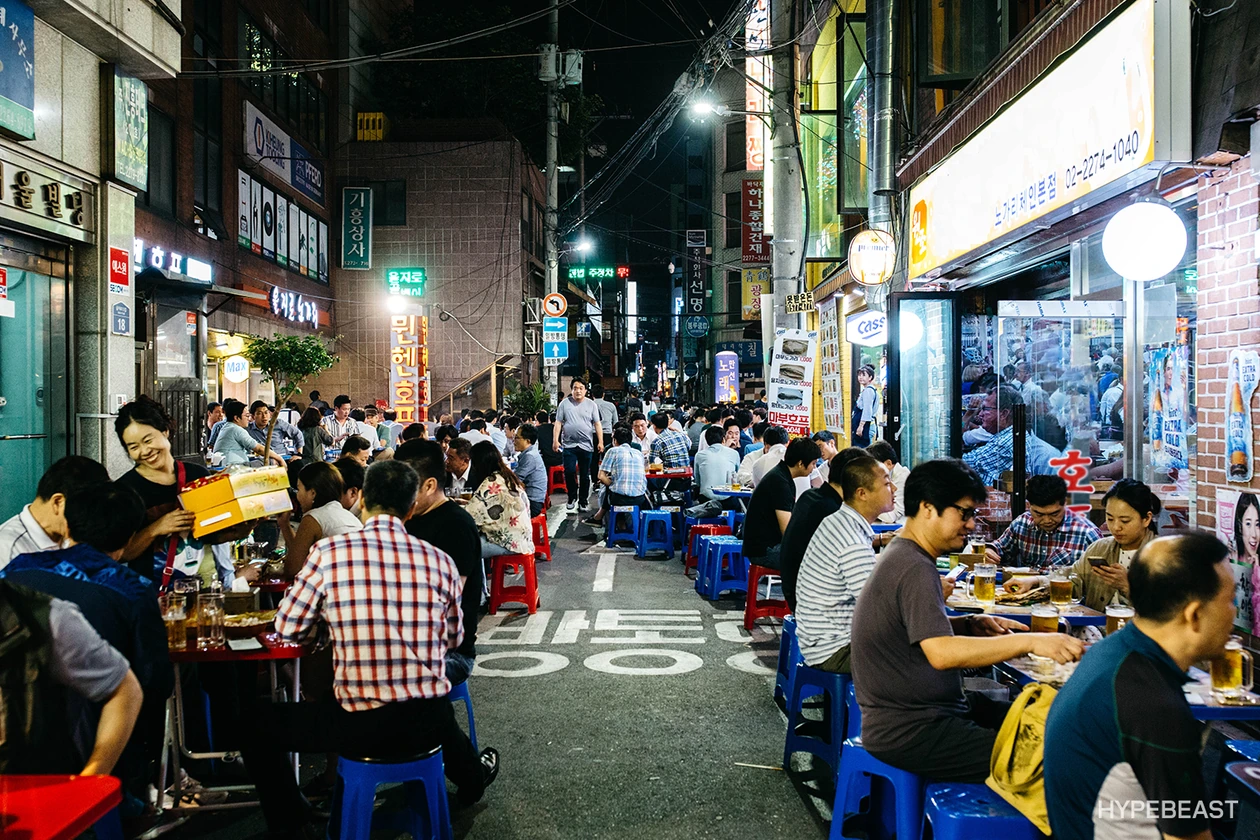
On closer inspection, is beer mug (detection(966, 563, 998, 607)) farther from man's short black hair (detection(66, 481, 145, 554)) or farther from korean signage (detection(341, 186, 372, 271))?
korean signage (detection(341, 186, 372, 271))

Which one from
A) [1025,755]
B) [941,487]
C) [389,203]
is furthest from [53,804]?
[389,203]

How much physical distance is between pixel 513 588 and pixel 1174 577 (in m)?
7.69

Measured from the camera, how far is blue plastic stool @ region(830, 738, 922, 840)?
371cm

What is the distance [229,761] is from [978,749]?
168 inches

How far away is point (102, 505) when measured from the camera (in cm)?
357

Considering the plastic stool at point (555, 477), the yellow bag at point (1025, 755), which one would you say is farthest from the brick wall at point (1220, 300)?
the plastic stool at point (555, 477)

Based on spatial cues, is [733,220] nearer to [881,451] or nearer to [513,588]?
[513,588]

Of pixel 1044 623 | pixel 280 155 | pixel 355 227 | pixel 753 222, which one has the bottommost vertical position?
pixel 1044 623

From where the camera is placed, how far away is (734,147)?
180 ft

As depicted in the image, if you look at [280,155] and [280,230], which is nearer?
[280,155]

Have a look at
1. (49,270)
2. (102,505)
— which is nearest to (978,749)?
(102,505)

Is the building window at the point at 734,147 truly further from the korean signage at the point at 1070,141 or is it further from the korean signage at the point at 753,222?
the korean signage at the point at 1070,141

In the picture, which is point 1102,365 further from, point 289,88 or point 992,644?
point 289,88

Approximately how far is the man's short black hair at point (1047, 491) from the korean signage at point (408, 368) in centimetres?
2172
